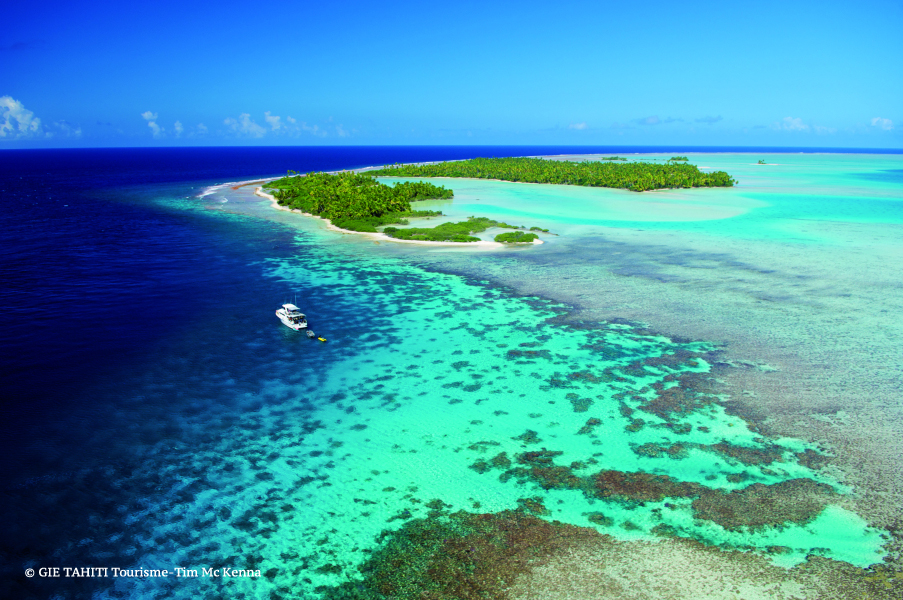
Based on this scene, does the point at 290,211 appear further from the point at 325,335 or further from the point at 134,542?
the point at 134,542

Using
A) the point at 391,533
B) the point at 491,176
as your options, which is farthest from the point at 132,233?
the point at 491,176

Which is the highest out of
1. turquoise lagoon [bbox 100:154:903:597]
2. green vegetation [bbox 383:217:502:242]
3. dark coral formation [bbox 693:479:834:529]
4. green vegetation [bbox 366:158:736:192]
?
green vegetation [bbox 366:158:736:192]

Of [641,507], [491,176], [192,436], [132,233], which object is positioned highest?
[491,176]

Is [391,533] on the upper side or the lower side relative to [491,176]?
lower

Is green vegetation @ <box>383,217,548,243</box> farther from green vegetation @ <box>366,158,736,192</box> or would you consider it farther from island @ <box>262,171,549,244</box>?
green vegetation @ <box>366,158,736,192</box>

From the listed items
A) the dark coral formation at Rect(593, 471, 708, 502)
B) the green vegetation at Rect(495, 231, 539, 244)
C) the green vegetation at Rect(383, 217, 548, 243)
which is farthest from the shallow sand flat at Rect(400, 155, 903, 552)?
the dark coral formation at Rect(593, 471, 708, 502)

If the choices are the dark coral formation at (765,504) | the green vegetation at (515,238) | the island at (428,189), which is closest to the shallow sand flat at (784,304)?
the dark coral formation at (765,504)
